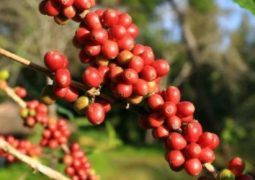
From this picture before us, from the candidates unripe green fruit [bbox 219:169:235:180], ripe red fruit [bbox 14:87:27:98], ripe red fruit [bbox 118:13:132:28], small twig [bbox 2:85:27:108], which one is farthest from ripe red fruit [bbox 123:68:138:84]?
ripe red fruit [bbox 14:87:27:98]

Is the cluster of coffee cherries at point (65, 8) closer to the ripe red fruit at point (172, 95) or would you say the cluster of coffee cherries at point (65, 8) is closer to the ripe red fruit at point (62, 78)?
the ripe red fruit at point (62, 78)

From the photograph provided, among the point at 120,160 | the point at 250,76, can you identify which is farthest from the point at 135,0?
the point at 250,76

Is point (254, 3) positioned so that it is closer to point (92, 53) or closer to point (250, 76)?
point (92, 53)

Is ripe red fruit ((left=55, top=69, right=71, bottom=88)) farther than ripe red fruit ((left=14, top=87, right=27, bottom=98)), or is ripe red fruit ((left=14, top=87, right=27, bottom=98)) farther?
ripe red fruit ((left=14, top=87, right=27, bottom=98))

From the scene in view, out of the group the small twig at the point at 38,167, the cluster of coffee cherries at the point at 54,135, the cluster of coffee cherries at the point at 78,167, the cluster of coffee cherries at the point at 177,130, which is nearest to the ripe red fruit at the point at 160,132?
the cluster of coffee cherries at the point at 177,130

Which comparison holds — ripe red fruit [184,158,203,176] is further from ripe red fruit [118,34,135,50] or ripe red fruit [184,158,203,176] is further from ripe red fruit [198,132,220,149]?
ripe red fruit [118,34,135,50]

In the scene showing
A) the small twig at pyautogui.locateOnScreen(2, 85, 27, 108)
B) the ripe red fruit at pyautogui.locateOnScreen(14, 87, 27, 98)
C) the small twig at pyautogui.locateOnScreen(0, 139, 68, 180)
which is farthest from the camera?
the ripe red fruit at pyautogui.locateOnScreen(14, 87, 27, 98)

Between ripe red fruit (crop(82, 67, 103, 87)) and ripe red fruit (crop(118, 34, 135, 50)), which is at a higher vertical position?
ripe red fruit (crop(118, 34, 135, 50))
